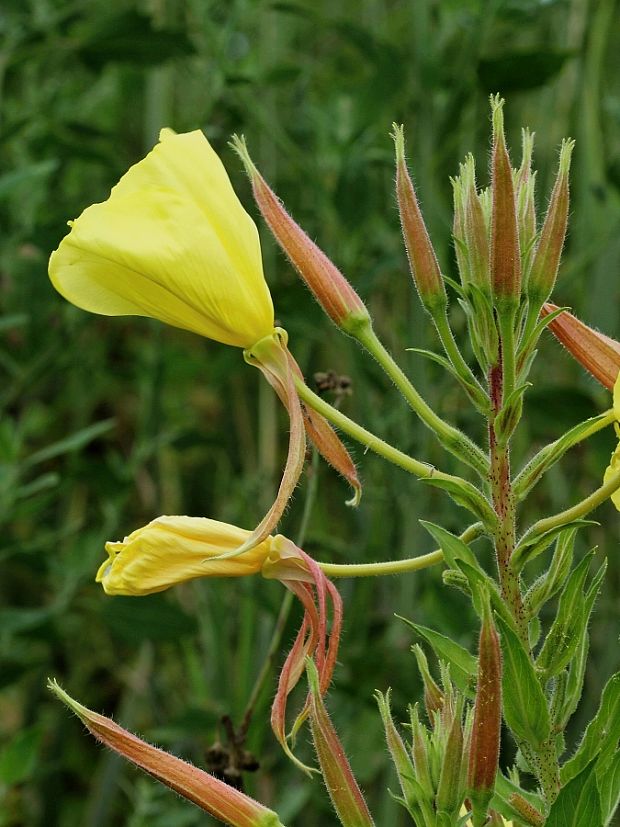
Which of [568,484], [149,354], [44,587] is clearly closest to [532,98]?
[568,484]

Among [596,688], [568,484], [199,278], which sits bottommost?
[596,688]

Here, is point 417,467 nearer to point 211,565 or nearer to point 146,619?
point 211,565

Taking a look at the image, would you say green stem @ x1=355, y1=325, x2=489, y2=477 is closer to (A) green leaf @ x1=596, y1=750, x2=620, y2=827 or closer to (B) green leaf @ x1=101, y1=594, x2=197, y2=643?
(A) green leaf @ x1=596, y1=750, x2=620, y2=827

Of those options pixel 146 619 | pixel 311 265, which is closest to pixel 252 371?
pixel 146 619

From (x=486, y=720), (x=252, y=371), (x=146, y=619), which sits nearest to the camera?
(x=486, y=720)

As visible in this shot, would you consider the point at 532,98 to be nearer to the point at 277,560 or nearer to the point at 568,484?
the point at 568,484

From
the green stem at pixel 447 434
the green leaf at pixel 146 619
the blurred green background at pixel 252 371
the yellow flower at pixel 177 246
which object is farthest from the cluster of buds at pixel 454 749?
the green leaf at pixel 146 619
